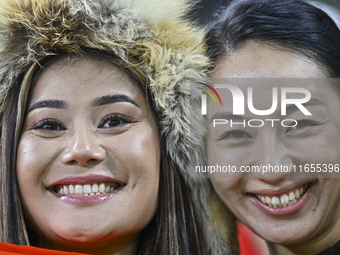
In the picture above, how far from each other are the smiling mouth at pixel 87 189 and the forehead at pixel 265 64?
52 cm

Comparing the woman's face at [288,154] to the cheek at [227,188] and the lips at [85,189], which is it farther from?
the lips at [85,189]

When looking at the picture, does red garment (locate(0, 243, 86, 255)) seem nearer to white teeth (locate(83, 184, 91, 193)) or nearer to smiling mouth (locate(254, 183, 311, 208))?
white teeth (locate(83, 184, 91, 193))

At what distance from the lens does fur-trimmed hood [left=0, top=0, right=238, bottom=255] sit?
128 centimetres

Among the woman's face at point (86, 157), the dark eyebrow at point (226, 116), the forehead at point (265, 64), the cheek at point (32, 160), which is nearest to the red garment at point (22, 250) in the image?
the woman's face at point (86, 157)

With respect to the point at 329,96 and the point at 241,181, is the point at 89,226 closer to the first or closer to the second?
the point at 241,181

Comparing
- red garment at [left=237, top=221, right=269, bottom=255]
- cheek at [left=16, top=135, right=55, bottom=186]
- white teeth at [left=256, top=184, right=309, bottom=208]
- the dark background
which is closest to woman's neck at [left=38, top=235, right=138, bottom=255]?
cheek at [left=16, top=135, right=55, bottom=186]

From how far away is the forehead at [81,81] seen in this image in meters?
1.29

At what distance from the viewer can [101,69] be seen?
1.32m

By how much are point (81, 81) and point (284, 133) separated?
0.68 metres

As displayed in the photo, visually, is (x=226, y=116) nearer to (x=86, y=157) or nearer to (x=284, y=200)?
(x=284, y=200)

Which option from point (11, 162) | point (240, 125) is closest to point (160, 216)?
point (240, 125)

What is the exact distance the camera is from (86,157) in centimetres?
126

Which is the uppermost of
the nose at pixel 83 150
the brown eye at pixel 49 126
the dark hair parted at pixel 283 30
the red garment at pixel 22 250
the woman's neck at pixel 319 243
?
the dark hair parted at pixel 283 30

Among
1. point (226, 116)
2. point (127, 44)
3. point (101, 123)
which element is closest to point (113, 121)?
point (101, 123)
